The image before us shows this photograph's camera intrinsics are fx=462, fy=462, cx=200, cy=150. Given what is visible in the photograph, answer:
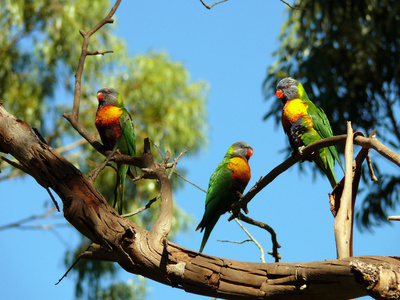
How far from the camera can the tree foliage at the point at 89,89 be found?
23.1 feet

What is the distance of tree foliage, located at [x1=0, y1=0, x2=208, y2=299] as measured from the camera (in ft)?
23.1

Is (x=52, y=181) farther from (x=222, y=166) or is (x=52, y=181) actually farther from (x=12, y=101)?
(x=12, y=101)

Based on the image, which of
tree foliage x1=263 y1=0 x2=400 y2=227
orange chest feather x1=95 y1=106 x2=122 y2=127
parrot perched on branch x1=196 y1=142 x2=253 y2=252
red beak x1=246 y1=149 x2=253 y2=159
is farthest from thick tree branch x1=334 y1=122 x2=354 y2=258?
tree foliage x1=263 y1=0 x2=400 y2=227

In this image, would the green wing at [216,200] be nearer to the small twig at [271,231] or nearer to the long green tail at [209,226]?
the long green tail at [209,226]

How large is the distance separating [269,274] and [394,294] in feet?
1.19

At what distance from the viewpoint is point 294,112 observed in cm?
302

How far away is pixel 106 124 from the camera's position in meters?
3.46

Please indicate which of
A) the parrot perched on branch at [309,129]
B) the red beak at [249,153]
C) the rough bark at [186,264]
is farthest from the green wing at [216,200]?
the rough bark at [186,264]

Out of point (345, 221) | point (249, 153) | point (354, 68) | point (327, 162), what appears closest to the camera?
point (345, 221)

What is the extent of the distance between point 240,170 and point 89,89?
5105 mm

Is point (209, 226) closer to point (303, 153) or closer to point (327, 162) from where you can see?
point (327, 162)

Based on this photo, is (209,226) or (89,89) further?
(89,89)

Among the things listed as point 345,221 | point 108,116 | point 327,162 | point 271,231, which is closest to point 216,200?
point 327,162

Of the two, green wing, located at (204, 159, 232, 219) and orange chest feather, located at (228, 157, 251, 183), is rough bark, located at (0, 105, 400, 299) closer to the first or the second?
green wing, located at (204, 159, 232, 219)
